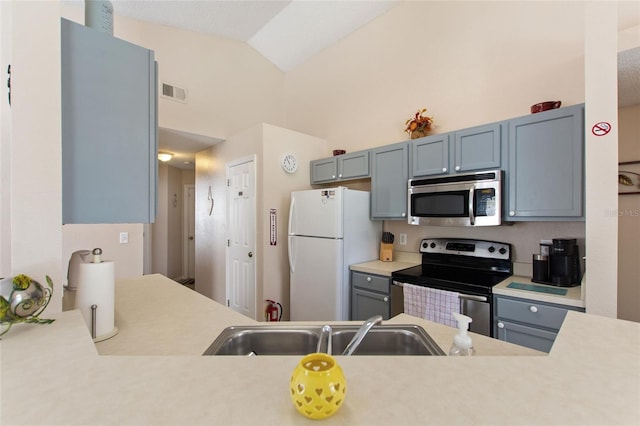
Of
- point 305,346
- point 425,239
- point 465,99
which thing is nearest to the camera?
point 305,346

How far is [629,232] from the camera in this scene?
2.05 metres

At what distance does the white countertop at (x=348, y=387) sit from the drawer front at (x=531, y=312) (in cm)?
123

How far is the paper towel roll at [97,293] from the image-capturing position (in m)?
1.04

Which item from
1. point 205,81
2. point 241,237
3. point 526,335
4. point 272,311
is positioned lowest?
point 272,311

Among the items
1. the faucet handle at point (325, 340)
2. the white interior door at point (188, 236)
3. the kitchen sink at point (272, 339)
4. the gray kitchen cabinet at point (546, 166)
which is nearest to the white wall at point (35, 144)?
the kitchen sink at point (272, 339)

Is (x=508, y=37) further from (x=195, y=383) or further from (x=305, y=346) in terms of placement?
(x=195, y=383)

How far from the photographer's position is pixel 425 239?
2939 mm

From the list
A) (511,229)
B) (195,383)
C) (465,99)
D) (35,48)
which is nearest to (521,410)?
(195,383)

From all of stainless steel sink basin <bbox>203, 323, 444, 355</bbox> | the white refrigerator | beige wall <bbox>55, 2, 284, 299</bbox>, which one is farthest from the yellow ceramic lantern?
beige wall <bbox>55, 2, 284, 299</bbox>

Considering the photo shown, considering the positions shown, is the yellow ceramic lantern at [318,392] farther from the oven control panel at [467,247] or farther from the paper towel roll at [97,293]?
the oven control panel at [467,247]

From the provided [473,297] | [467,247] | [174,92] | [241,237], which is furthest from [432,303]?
[174,92]

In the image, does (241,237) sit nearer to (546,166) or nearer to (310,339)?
(310,339)

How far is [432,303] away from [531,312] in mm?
618

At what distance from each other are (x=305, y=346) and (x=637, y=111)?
270 cm
